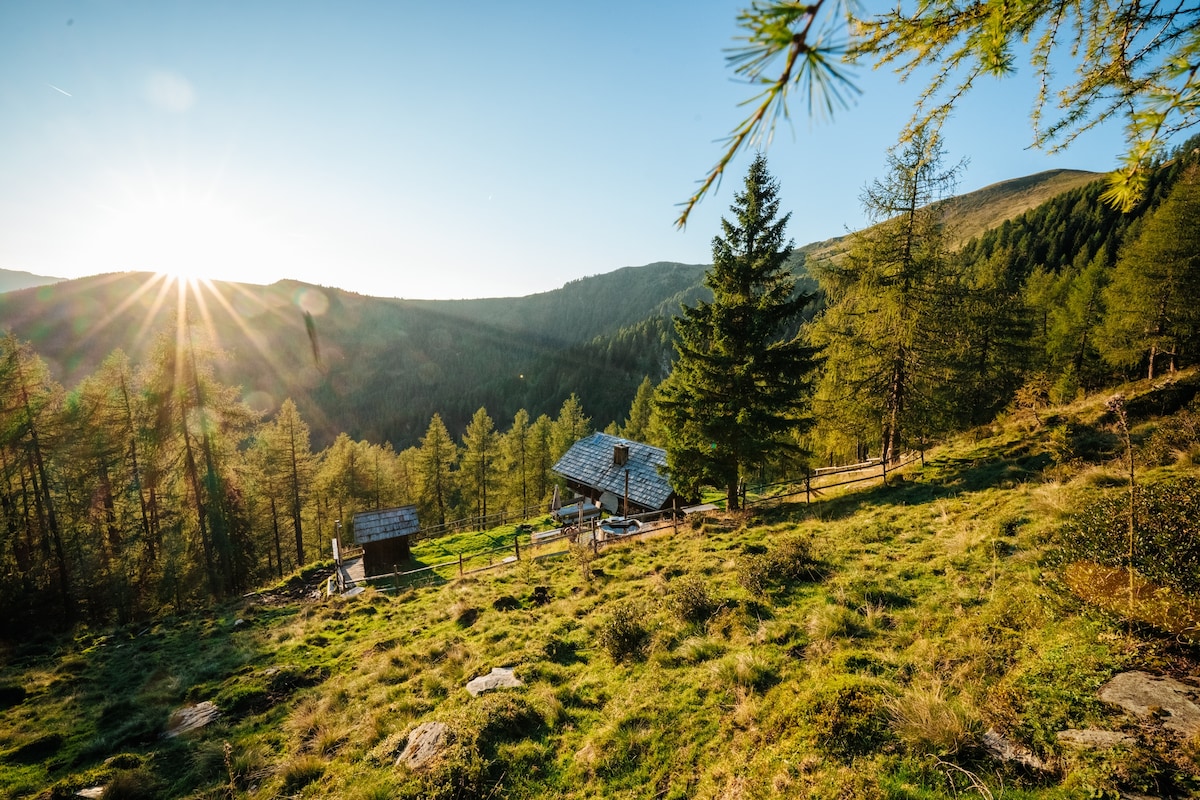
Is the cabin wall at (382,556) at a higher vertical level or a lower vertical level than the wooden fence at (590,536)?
lower

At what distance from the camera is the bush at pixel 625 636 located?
8.25 meters

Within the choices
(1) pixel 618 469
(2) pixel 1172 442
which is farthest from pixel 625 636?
(1) pixel 618 469

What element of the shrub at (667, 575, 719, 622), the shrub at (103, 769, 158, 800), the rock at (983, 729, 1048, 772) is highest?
the rock at (983, 729, 1048, 772)

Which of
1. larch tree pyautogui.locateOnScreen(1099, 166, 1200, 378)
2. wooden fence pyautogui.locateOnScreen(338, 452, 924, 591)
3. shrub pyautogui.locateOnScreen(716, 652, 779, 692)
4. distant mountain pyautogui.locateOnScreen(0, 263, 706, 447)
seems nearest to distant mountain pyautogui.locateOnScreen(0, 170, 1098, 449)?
distant mountain pyautogui.locateOnScreen(0, 263, 706, 447)

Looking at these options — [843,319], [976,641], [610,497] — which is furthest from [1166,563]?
[610,497]

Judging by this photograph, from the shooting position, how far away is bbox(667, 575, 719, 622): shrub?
895 cm

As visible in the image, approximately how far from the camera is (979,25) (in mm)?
2799

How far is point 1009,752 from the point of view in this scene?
3.94 meters

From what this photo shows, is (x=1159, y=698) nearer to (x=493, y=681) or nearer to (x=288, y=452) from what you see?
(x=493, y=681)

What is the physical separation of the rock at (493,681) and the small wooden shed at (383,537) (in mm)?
22411

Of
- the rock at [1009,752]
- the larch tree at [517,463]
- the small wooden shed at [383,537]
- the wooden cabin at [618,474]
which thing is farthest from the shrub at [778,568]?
the larch tree at [517,463]

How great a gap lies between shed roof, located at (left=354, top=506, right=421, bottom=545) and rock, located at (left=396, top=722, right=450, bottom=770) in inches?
949

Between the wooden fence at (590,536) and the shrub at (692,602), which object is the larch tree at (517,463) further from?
the shrub at (692,602)

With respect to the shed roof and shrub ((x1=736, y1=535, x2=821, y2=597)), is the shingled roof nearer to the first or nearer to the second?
the shed roof
